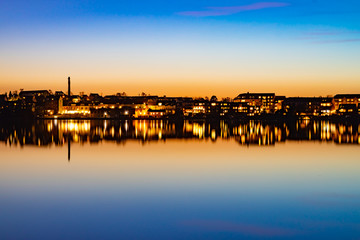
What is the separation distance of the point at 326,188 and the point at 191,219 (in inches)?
187

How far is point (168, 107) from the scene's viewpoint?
95750 mm

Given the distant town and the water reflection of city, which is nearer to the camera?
the water reflection of city

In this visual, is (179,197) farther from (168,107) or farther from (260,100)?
(260,100)

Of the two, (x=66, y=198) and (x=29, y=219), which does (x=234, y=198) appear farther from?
(x=29, y=219)

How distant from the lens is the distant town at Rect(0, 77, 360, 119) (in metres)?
88.1

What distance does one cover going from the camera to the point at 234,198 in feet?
33.5

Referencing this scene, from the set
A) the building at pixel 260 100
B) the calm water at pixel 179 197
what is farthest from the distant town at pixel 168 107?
the calm water at pixel 179 197

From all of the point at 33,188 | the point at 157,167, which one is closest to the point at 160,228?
the point at 33,188

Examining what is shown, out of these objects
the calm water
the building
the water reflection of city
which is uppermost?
the building

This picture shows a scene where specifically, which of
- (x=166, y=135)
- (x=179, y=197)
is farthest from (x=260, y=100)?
(x=179, y=197)

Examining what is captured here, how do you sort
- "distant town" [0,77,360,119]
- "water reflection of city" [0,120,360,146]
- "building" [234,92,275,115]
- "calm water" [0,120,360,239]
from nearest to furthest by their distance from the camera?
"calm water" [0,120,360,239] < "water reflection of city" [0,120,360,146] < "distant town" [0,77,360,119] < "building" [234,92,275,115]

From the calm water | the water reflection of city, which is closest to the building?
the water reflection of city

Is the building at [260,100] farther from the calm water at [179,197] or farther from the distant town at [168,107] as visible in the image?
the calm water at [179,197]

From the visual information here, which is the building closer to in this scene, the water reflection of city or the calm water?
the water reflection of city
